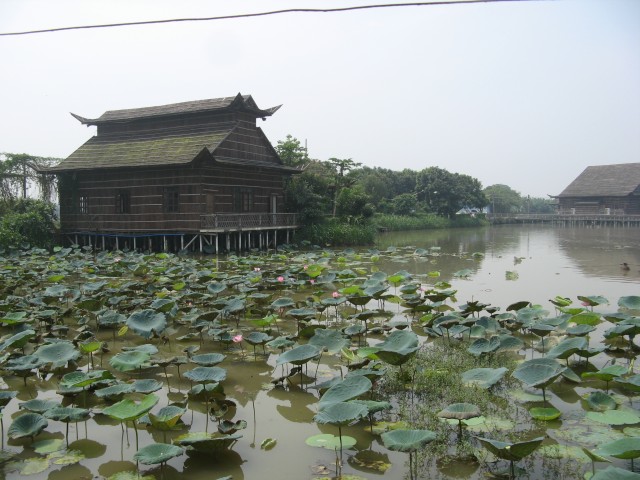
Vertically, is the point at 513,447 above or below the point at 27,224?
below

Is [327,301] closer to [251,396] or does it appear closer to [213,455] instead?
[251,396]

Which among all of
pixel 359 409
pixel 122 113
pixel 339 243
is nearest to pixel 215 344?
pixel 359 409

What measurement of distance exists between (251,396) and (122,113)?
2254 centimetres

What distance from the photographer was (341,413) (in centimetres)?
397

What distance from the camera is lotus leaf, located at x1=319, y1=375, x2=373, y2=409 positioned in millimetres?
4422

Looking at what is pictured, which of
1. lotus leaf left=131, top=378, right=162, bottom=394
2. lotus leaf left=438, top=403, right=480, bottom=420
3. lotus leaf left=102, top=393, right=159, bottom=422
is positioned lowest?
lotus leaf left=131, top=378, right=162, bottom=394

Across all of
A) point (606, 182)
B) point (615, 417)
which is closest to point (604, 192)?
point (606, 182)

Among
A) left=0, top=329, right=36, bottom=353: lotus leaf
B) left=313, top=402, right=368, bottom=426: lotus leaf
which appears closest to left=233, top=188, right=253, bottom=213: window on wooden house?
left=0, top=329, right=36, bottom=353: lotus leaf

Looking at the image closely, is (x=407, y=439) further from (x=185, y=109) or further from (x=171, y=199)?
(x=185, y=109)

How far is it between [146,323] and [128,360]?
1.20 m

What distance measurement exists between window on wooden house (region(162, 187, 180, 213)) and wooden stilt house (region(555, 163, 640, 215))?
43.9 m

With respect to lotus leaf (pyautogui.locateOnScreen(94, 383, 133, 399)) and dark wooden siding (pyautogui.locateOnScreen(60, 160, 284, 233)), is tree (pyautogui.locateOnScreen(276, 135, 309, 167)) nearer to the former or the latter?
dark wooden siding (pyautogui.locateOnScreen(60, 160, 284, 233))

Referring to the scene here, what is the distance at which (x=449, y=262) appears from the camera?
60.3 ft

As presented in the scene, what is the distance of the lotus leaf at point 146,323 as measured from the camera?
645cm
